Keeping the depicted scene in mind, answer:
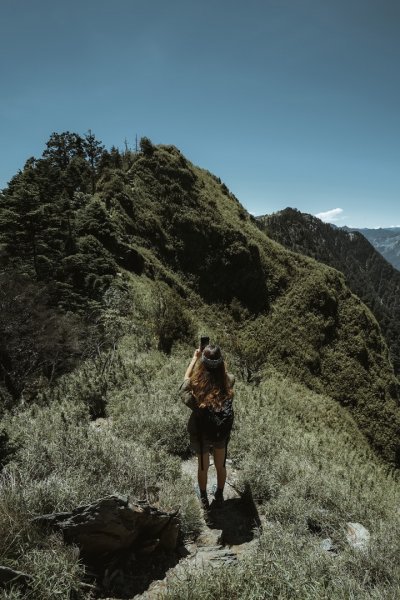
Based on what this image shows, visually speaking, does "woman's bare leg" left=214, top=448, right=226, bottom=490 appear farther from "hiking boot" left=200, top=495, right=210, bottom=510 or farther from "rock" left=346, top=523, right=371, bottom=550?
"rock" left=346, top=523, right=371, bottom=550

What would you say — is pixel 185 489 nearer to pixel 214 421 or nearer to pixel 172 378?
pixel 214 421

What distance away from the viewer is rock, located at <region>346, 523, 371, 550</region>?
4.14 m

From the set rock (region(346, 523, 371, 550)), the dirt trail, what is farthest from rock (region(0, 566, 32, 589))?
rock (region(346, 523, 371, 550))

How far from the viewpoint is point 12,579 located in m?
2.86

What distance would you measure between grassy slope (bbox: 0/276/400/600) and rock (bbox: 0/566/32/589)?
87 millimetres

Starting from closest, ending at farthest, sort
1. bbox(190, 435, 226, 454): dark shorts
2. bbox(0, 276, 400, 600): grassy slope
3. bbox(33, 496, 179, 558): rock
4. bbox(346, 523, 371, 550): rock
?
bbox(0, 276, 400, 600): grassy slope → bbox(33, 496, 179, 558): rock → bbox(346, 523, 371, 550): rock → bbox(190, 435, 226, 454): dark shorts

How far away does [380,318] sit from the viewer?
121 meters

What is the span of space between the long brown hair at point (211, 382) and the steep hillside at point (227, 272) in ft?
60.6

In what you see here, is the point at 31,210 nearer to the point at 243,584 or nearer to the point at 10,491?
the point at 10,491

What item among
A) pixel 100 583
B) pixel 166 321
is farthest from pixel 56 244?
pixel 100 583

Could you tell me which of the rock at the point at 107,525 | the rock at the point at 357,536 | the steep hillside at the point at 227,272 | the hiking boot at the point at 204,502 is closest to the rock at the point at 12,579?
the rock at the point at 107,525

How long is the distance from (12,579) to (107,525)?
0.91 meters

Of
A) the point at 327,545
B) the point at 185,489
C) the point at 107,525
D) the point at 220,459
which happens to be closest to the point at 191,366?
the point at 220,459

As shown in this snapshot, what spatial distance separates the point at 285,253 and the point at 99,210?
72.3 ft
